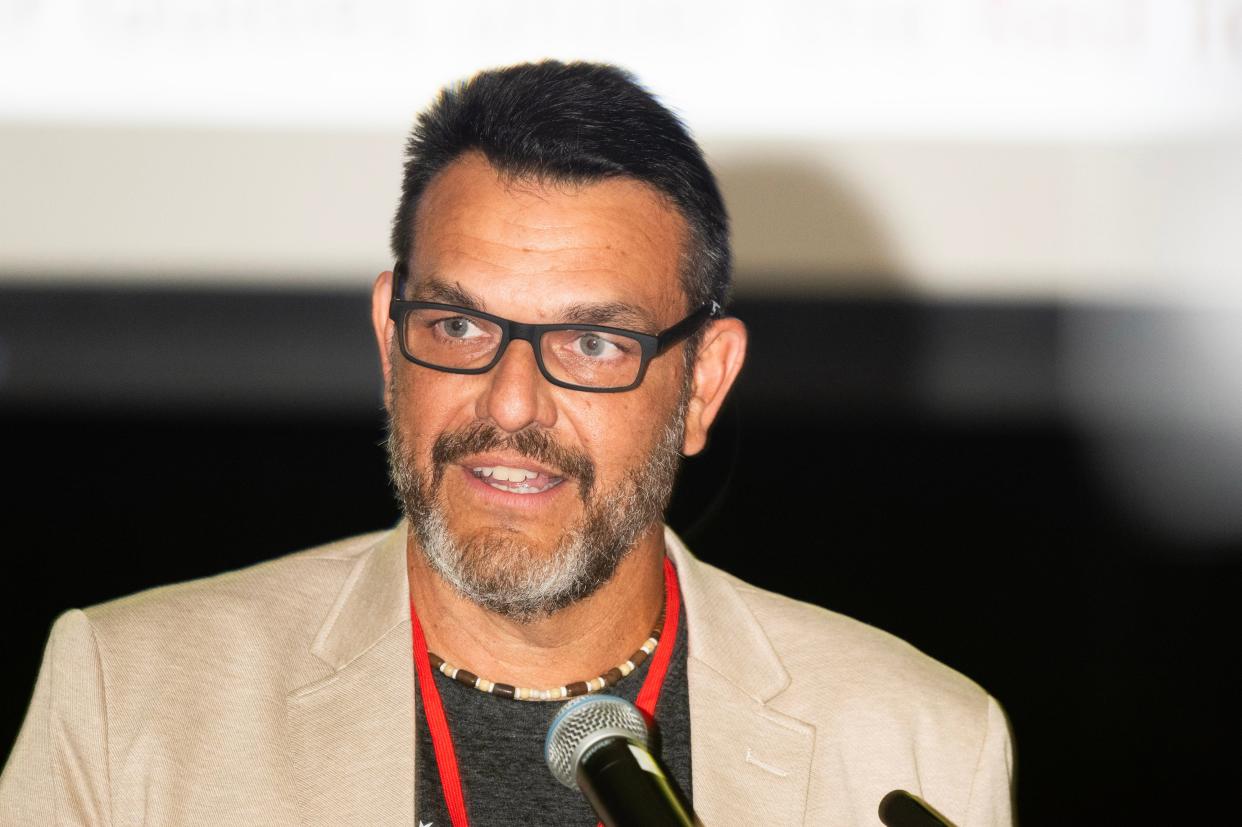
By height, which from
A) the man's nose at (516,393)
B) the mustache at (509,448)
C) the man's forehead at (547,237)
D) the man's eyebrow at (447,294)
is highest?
the man's forehead at (547,237)

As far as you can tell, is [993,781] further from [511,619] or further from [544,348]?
[544,348]

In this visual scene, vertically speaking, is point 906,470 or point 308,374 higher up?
point 308,374

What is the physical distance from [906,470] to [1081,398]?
54 centimetres

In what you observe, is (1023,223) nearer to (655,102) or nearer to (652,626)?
(655,102)

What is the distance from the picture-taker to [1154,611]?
386cm

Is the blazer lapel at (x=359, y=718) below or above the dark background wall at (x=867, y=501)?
above

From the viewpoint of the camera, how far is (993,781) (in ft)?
6.75

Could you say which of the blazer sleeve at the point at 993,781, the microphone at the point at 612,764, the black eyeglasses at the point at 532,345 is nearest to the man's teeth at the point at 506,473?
the black eyeglasses at the point at 532,345

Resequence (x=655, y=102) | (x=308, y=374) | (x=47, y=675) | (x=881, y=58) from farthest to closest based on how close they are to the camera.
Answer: (x=308, y=374)
(x=881, y=58)
(x=655, y=102)
(x=47, y=675)

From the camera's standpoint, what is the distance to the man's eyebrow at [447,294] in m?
1.92

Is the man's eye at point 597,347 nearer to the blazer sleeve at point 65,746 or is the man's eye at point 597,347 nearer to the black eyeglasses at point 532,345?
the black eyeglasses at point 532,345

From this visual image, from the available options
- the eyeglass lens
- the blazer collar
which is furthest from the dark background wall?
the eyeglass lens

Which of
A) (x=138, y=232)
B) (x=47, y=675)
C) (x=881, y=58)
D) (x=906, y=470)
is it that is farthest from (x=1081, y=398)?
(x=47, y=675)

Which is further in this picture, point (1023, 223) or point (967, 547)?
point (967, 547)
